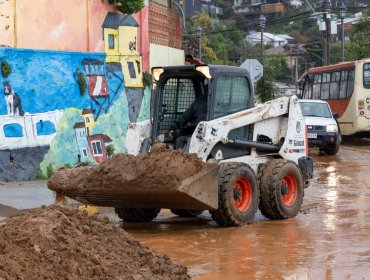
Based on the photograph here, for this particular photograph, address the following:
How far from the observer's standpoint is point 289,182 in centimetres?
1389

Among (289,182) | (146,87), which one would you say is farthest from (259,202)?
(146,87)

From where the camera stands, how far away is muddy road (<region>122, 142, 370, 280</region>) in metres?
9.28

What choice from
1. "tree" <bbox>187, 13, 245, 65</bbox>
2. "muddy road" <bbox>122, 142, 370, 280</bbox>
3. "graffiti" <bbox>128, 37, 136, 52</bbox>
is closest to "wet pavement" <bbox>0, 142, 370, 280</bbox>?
"muddy road" <bbox>122, 142, 370, 280</bbox>

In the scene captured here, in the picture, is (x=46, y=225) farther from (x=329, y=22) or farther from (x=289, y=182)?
(x=329, y=22)

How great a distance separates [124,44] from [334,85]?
1564 cm

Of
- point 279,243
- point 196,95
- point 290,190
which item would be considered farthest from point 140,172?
point 290,190

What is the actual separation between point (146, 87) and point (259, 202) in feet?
29.7

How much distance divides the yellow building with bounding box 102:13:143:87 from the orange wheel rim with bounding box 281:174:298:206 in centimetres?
793

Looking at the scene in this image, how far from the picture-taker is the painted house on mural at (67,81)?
1759 centimetres

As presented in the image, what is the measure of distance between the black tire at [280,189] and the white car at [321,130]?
507 inches

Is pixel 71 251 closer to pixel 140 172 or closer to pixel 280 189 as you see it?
pixel 140 172

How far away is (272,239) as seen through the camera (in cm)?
1151

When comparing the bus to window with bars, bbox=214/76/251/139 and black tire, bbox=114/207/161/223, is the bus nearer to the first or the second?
window with bars, bbox=214/76/251/139

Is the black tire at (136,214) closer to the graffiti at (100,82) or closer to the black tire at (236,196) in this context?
the black tire at (236,196)
